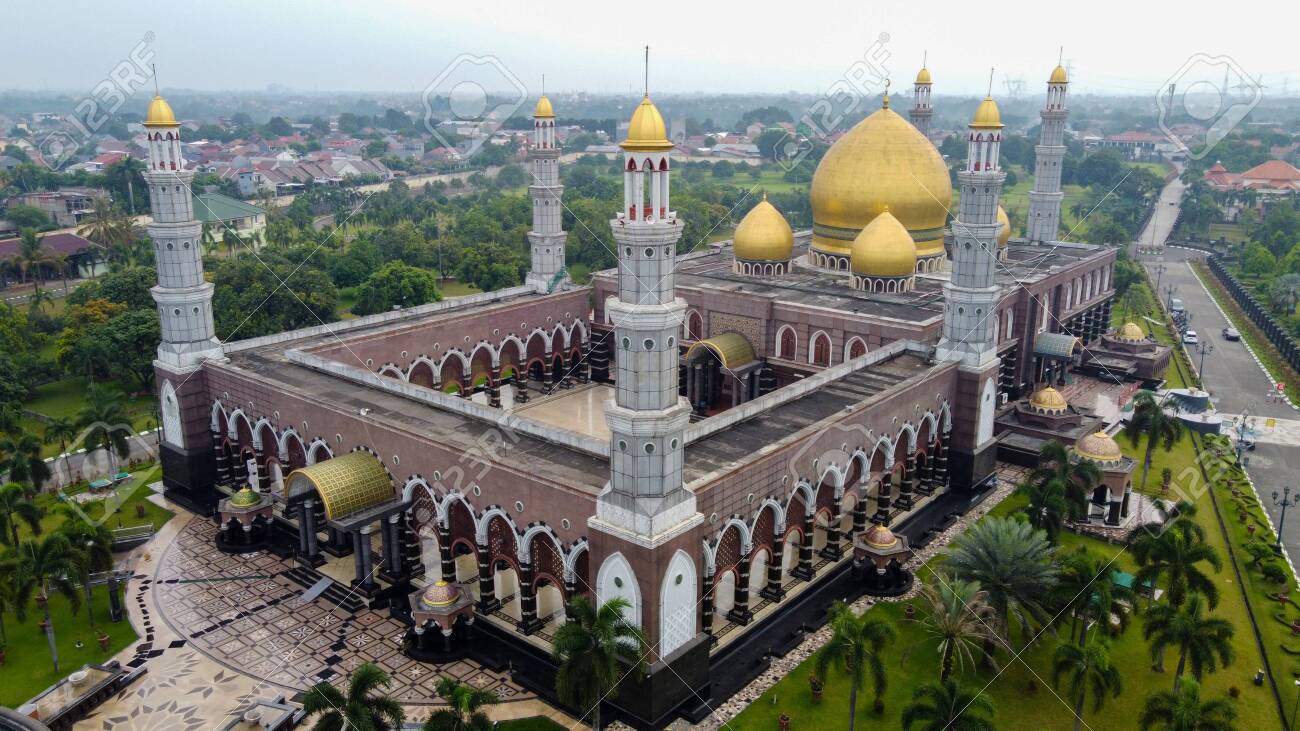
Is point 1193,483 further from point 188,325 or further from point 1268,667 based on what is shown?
point 188,325

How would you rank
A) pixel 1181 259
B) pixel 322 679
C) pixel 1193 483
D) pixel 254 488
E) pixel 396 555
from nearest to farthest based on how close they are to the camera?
pixel 322 679
pixel 396 555
pixel 254 488
pixel 1193 483
pixel 1181 259

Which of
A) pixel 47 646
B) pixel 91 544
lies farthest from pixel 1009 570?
pixel 47 646

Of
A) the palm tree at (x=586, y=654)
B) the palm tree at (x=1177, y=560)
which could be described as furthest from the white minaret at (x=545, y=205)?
the palm tree at (x=1177, y=560)

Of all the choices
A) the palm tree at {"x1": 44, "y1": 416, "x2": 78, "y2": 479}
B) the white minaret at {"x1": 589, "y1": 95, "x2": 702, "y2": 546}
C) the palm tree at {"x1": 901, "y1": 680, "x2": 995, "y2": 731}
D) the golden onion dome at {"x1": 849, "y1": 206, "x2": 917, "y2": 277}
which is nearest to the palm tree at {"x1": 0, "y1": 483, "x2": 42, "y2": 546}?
the palm tree at {"x1": 44, "y1": 416, "x2": 78, "y2": 479}

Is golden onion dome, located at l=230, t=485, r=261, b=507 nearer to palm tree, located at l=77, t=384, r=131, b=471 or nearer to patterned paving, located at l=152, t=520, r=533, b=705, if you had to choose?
patterned paving, located at l=152, t=520, r=533, b=705

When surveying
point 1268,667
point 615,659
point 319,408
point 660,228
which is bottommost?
point 1268,667

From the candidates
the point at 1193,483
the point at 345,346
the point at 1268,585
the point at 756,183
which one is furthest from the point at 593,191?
the point at 1268,585

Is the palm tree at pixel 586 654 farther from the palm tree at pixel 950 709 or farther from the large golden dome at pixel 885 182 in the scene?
the large golden dome at pixel 885 182
